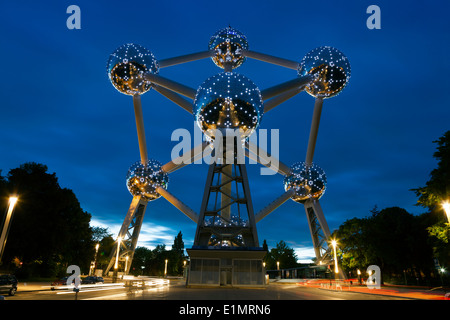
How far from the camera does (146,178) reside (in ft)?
130

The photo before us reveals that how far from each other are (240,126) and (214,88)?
3412 mm

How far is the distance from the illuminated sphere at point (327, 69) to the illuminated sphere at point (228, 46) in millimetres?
7386

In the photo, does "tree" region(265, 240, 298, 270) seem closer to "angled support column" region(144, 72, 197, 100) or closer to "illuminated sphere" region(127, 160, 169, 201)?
"illuminated sphere" region(127, 160, 169, 201)

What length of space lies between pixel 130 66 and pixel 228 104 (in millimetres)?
14050

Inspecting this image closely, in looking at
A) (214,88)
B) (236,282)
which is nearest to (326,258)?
(236,282)

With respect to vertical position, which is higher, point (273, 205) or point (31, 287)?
point (273, 205)

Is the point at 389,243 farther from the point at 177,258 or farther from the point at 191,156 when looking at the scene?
the point at 177,258

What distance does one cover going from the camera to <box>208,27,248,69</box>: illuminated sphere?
112 ft

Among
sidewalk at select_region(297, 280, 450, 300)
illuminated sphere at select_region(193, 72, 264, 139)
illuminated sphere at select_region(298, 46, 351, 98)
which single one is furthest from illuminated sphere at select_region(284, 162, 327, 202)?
illuminated sphere at select_region(193, 72, 264, 139)

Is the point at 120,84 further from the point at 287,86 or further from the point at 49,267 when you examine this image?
the point at 49,267

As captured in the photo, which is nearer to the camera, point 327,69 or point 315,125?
point 327,69

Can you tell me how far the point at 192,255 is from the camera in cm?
2609

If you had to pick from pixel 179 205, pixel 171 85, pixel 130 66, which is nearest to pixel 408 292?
pixel 179 205

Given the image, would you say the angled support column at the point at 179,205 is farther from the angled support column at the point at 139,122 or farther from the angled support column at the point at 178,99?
the angled support column at the point at 178,99
